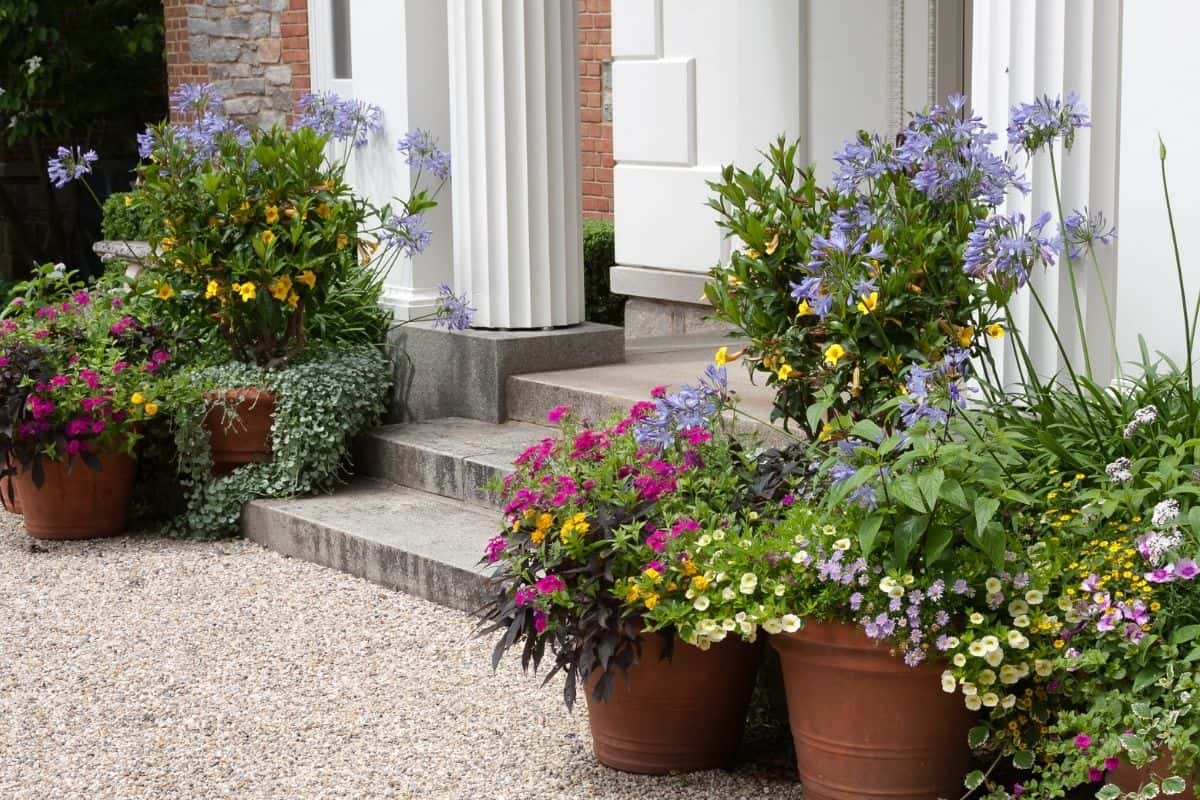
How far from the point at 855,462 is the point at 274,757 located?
5.77ft

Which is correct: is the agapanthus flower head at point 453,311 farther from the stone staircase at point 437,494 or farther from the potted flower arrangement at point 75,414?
the potted flower arrangement at point 75,414

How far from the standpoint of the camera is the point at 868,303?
406cm

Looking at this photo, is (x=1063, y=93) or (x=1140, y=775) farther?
(x=1063, y=93)

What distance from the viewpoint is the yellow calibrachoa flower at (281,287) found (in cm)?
648

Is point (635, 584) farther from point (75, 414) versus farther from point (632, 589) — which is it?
point (75, 414)

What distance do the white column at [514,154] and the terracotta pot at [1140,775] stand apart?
4.15 m

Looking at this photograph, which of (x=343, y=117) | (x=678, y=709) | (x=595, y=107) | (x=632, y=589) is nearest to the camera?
(x=632, y=589)

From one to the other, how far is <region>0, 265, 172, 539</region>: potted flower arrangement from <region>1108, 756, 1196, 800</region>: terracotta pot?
420 centimetres

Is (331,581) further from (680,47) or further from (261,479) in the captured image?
(680,47)

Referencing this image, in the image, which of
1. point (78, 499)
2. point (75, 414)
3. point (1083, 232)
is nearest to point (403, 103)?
point (75, 414)

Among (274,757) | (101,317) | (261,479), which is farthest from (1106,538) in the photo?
(101,317)

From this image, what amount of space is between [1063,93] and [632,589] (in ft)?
5.63

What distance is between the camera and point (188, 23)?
39.2 ft

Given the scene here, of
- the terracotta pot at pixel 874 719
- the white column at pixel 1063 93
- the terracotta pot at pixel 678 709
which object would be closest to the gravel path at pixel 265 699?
the terracotta pot at pixel 678 709
